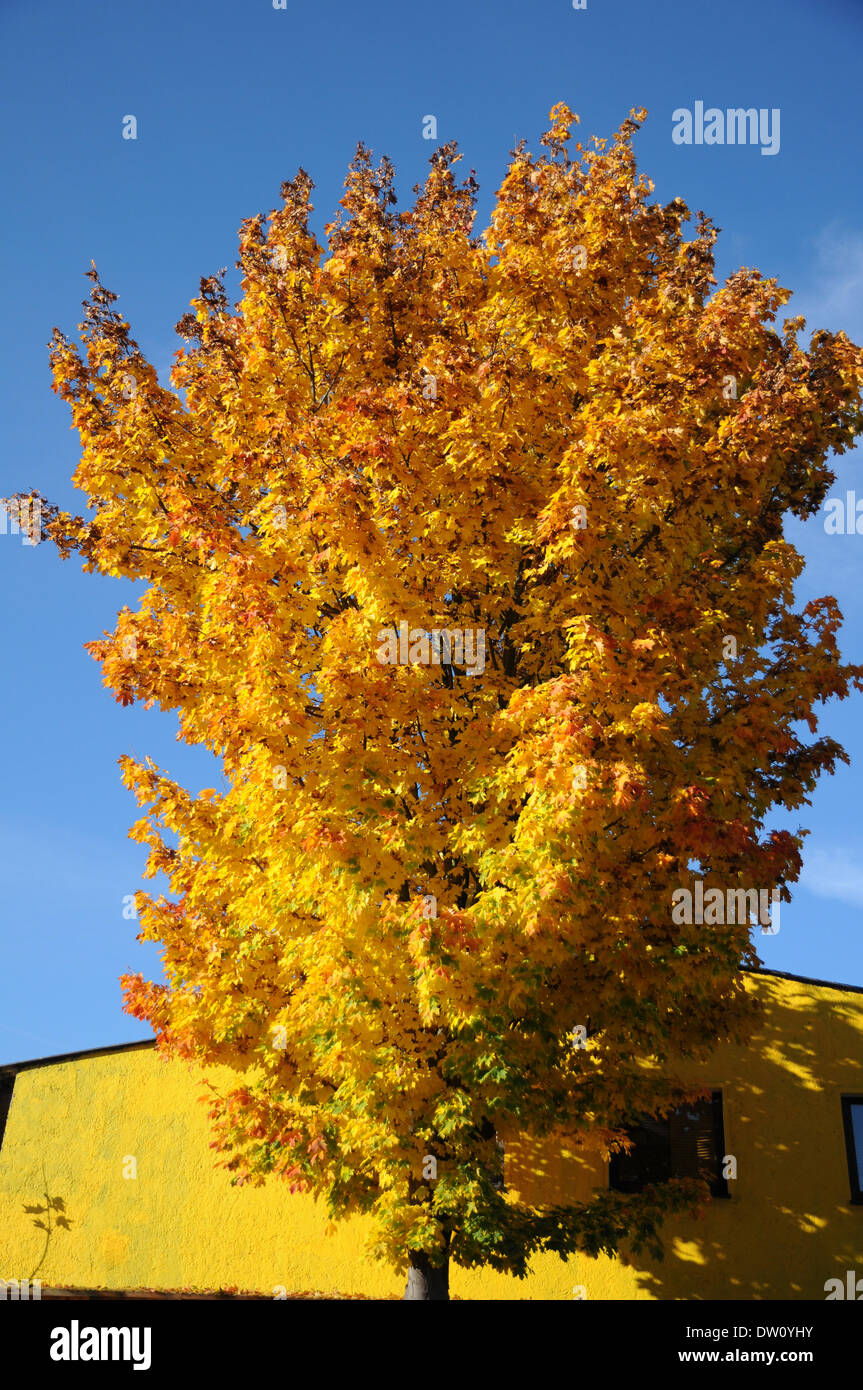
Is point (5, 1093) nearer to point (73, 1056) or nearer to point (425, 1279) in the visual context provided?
point (73, 1056)

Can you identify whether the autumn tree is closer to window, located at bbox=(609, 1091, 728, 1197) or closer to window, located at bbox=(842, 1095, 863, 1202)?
window, located at bbox=(609, 1091, 728, 1197)

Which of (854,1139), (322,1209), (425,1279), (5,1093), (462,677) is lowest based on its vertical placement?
(322,1209)

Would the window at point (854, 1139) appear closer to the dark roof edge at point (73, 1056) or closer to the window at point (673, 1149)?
the window at point (673, 1149)

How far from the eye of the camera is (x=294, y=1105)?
10805 millimetres

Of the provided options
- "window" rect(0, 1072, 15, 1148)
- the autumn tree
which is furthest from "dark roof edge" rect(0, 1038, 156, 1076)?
the autumn tree

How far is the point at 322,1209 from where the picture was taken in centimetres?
1451

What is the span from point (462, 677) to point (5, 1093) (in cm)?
1203

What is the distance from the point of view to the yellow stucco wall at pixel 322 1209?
13359 mm

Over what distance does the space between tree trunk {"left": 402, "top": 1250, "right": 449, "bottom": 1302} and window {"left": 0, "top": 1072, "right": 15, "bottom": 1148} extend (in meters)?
9.57

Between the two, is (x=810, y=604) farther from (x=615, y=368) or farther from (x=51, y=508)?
(x=51, y=508)

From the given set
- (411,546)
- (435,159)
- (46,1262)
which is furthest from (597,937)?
(46,1262)

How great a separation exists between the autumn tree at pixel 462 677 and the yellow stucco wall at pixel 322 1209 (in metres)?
3.34

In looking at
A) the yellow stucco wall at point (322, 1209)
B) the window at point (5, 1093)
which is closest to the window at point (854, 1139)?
the yellow stucco wall at point (322, 1209)

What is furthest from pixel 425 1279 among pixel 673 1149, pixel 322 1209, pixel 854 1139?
pixel 854 1139
